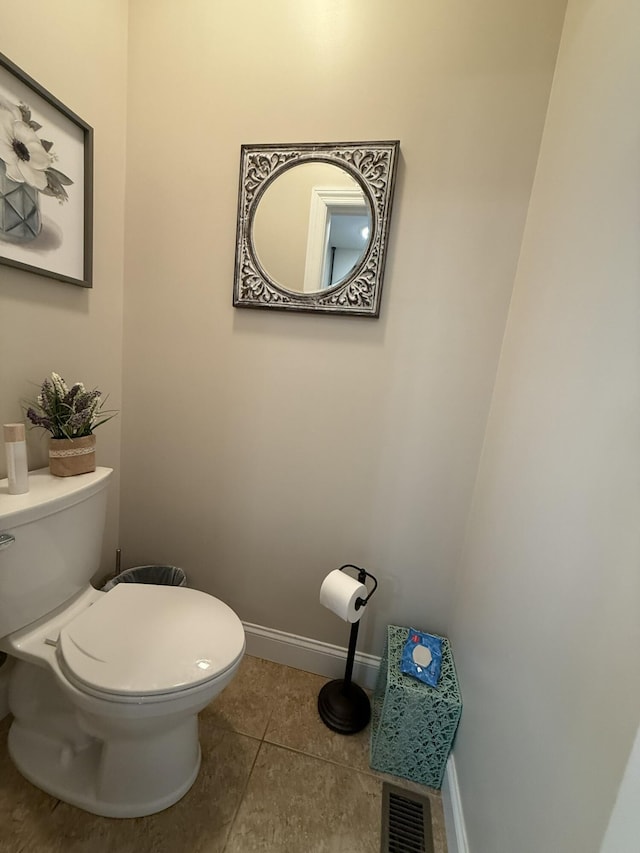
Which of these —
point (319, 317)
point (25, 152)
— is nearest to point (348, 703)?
point (319, 317)

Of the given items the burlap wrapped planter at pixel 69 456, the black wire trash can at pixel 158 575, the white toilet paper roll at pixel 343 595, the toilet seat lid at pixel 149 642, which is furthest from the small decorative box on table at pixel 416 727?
the burlap wrapped planter at pixel 69 456

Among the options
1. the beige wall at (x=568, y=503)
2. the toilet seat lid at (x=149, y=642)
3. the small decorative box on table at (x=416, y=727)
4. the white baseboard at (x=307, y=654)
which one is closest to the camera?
the beige wall at (x=568, y=503)

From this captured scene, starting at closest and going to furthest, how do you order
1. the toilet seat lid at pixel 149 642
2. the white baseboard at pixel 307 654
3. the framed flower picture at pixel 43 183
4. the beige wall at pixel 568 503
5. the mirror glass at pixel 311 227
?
the beige wall at pixel 568 503, the toilet seat lid at pixel 149 642, the framed flower picture at pixel 43 183, the mirror glass at pixel 311 227, the white baseboard at pixel 307 654

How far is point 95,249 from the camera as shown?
3.93 feet

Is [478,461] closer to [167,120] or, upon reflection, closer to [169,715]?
[169,715]

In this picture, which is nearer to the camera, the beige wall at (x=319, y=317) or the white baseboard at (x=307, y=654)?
the beige wall at (x=319, y=317)

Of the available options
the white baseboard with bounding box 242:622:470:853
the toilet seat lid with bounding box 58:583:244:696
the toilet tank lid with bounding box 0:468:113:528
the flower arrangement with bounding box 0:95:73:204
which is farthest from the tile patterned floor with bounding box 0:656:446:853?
the flower arrangement with bounding box 0:95:73:204

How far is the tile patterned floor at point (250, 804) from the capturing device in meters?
0.87

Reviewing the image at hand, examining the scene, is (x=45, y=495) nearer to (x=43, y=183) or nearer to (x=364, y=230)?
(x=43, y=183)

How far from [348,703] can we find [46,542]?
1124 mm

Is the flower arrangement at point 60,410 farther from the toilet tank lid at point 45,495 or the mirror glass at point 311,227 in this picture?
the mirror glass at point 311,227

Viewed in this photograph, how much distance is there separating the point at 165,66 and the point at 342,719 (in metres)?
2.32

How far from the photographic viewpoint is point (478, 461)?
1.15 meters

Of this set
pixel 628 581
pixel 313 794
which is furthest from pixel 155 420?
pixel 628 581
